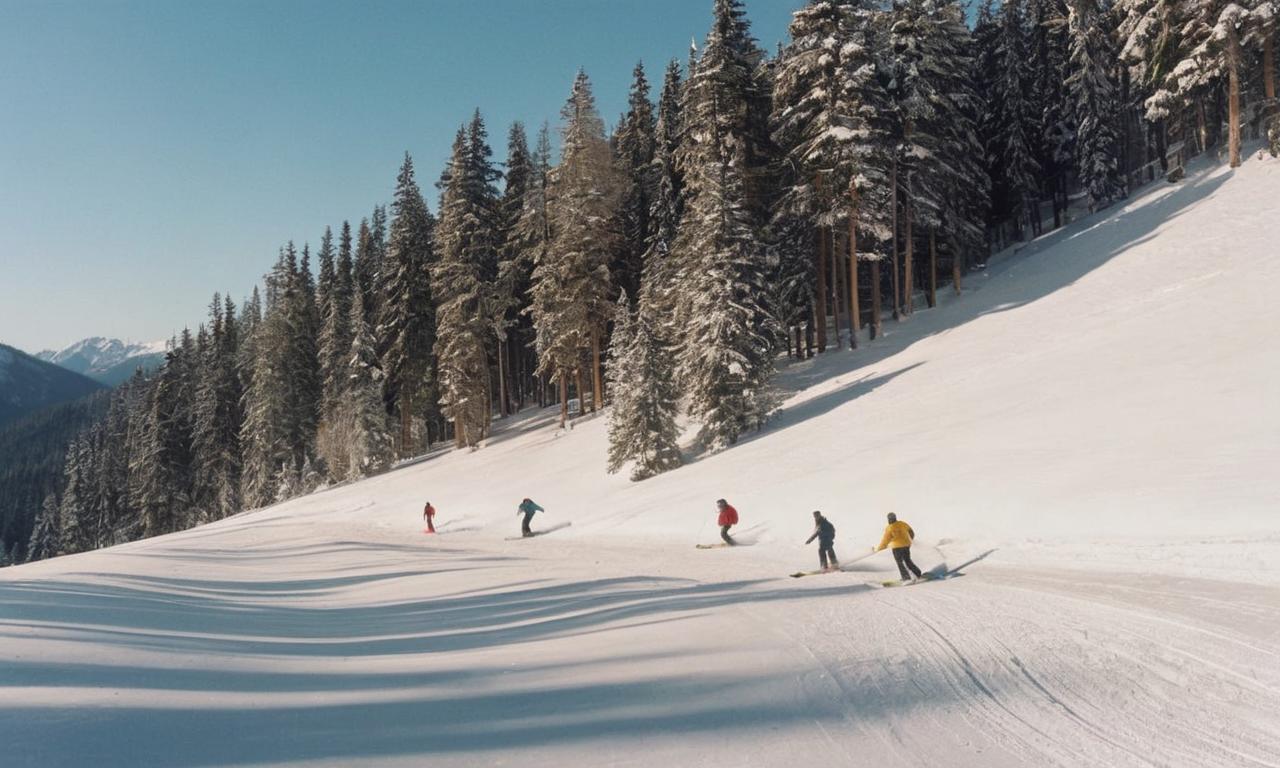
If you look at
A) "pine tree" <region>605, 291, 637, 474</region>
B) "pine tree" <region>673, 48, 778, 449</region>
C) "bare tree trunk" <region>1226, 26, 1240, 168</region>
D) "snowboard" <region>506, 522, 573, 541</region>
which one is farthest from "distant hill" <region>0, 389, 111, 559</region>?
"bare tree trunk" <region>1226, 26, 1240, 168</region>

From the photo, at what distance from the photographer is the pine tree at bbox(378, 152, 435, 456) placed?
45094mm

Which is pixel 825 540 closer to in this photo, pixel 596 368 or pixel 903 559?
pixel 903 559

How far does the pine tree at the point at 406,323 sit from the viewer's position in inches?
1775

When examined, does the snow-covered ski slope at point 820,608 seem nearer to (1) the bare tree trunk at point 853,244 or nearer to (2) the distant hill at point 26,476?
(1) the bare tree trunk at point 853,244

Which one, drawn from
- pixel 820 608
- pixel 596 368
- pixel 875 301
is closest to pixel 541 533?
pixel 820 608

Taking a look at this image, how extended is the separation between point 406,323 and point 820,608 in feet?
134

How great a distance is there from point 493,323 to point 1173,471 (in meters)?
34.7

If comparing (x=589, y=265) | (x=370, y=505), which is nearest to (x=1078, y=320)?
(x=589, y=265)

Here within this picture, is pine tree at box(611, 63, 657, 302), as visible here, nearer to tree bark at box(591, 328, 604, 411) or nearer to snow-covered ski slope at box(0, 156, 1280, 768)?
tree bark at box(591, 328, 604, 411)

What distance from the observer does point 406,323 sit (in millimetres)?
45562

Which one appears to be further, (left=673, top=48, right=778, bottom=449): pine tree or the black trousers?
(left=673, top=48, right=778, bottom=449): pine tree

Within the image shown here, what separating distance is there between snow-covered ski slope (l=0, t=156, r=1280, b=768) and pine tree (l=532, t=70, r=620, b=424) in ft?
44.0

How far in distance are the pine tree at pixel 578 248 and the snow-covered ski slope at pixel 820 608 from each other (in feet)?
44.0

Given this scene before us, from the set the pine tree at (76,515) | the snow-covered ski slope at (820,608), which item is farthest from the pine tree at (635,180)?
the pine tree at (76,515)
